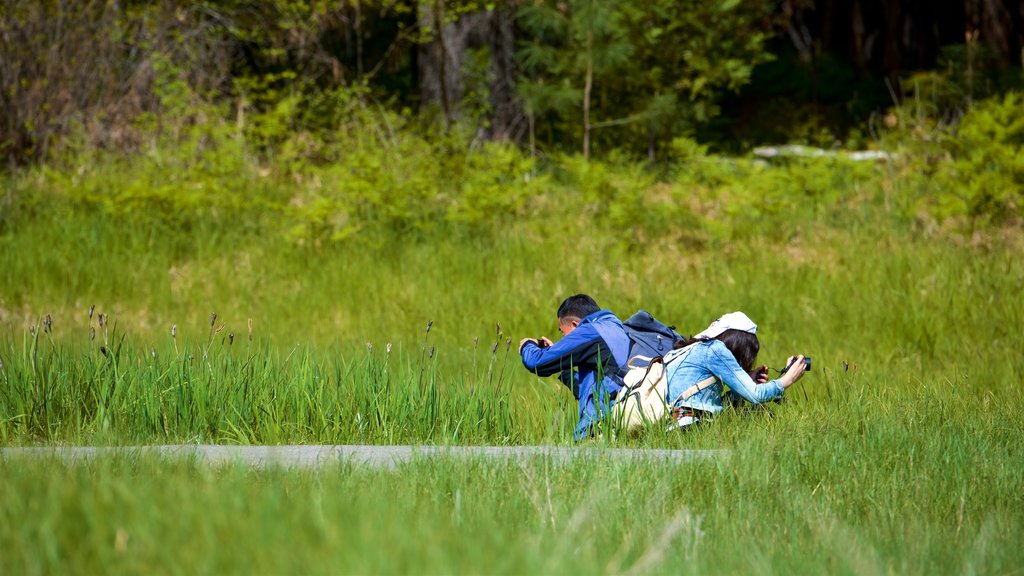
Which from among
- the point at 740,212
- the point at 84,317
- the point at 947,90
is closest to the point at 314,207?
the point at 84,317

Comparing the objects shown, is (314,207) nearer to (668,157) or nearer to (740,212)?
(740,212)

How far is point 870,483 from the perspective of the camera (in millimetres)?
4574

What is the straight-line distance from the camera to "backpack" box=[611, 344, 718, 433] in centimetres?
545

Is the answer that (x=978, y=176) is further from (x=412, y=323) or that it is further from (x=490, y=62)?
(x=490, y=62)

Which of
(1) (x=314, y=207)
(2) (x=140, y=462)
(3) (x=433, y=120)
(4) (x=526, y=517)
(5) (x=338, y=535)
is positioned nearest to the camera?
(5) (x=338, y=535)

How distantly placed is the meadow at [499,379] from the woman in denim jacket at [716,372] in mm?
159

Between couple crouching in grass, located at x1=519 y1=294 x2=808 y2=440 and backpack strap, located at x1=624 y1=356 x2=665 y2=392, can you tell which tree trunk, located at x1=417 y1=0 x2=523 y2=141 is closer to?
couple crouching in grass, located at x1=519 y1=294 x2=808 y2=440

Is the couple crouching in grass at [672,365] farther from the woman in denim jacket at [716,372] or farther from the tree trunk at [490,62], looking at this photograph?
the tree trunk at [490,62]

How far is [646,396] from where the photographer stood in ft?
18.0

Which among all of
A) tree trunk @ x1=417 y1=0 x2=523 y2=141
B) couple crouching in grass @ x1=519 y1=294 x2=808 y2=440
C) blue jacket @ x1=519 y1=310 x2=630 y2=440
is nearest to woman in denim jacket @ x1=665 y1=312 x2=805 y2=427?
couple crouching in grass @ x1=519 y1=294 x2=808 y2=440

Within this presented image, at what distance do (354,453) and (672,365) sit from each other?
61.6 inches

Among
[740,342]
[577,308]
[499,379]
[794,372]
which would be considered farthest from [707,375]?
[499,379]

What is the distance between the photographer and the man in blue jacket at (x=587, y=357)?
5664mm

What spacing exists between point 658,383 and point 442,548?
265 centimetres
